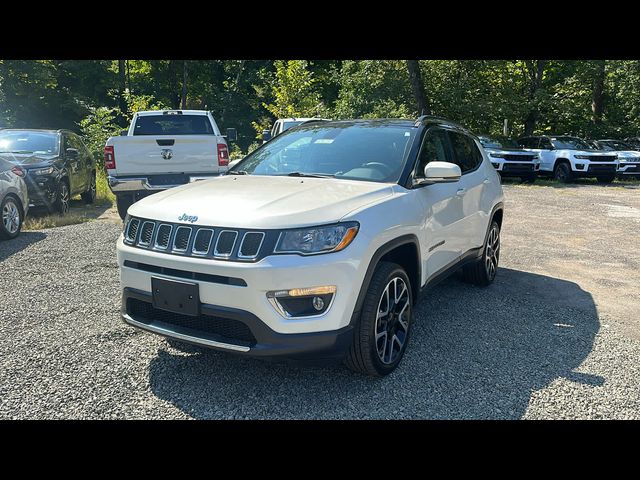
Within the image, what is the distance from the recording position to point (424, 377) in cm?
354

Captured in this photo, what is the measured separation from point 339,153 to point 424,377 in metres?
1.90

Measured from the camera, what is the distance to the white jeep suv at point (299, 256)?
9.55 ft

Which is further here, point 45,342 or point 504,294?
point 504,294

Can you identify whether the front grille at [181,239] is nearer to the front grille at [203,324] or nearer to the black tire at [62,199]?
the front grille at [203,324]

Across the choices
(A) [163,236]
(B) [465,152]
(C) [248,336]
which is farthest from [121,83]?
(C) [248,336]

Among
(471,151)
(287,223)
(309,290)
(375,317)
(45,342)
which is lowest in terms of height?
(45,342)

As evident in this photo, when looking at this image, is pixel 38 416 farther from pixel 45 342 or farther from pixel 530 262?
pixel 530 262

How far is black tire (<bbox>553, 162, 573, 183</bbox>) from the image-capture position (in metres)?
18.4

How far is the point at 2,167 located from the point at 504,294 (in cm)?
759

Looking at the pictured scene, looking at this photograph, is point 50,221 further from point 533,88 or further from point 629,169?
point 533,88

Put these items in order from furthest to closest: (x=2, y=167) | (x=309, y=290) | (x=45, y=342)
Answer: (x=2, y=167), (x=45, y=342), (x=309, y=290)

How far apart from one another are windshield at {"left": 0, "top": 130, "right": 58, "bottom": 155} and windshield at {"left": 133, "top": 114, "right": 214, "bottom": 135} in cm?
198

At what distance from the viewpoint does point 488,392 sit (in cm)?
333

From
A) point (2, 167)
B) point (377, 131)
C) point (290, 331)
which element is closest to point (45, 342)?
point (290, 331)
